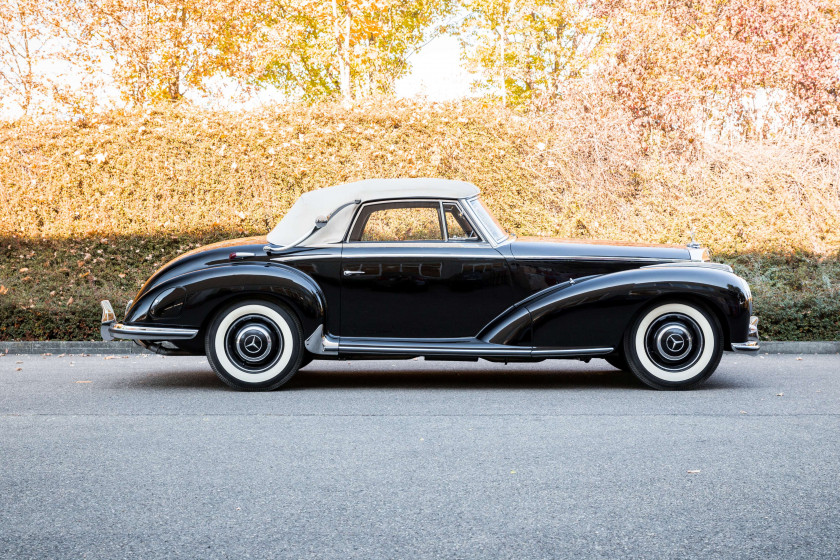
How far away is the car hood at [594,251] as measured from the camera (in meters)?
7.62

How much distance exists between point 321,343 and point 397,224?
47.5 inches

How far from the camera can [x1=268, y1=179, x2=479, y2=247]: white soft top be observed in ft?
25.0

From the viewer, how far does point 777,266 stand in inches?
537

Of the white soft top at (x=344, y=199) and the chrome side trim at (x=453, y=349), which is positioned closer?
the chrome side trim at (x=453, y=349)

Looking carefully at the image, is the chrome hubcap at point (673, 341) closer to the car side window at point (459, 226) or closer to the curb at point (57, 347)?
the car side window at point (459, 226)

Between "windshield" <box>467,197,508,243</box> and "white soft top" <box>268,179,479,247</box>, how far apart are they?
96mm

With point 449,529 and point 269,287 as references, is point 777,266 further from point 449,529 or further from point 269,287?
point 449,529

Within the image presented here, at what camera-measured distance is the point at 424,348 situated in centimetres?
745

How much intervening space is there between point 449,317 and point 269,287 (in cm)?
151

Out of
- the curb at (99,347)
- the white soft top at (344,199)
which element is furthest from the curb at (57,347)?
the white soft top at (344,199)

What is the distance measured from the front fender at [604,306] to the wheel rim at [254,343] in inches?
68.6

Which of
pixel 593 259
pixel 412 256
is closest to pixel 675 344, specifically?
pixel 593 259

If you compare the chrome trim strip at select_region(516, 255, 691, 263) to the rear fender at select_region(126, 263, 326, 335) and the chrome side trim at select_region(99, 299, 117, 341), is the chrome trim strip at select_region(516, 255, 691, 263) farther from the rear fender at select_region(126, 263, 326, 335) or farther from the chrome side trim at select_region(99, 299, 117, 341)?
the chrome side trim at select_region(99, 299, 117, 341)

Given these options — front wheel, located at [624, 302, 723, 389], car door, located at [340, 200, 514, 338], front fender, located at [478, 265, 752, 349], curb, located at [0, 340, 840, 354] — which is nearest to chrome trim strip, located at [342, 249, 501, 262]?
car door, located at [340, 200, 514, 338]
